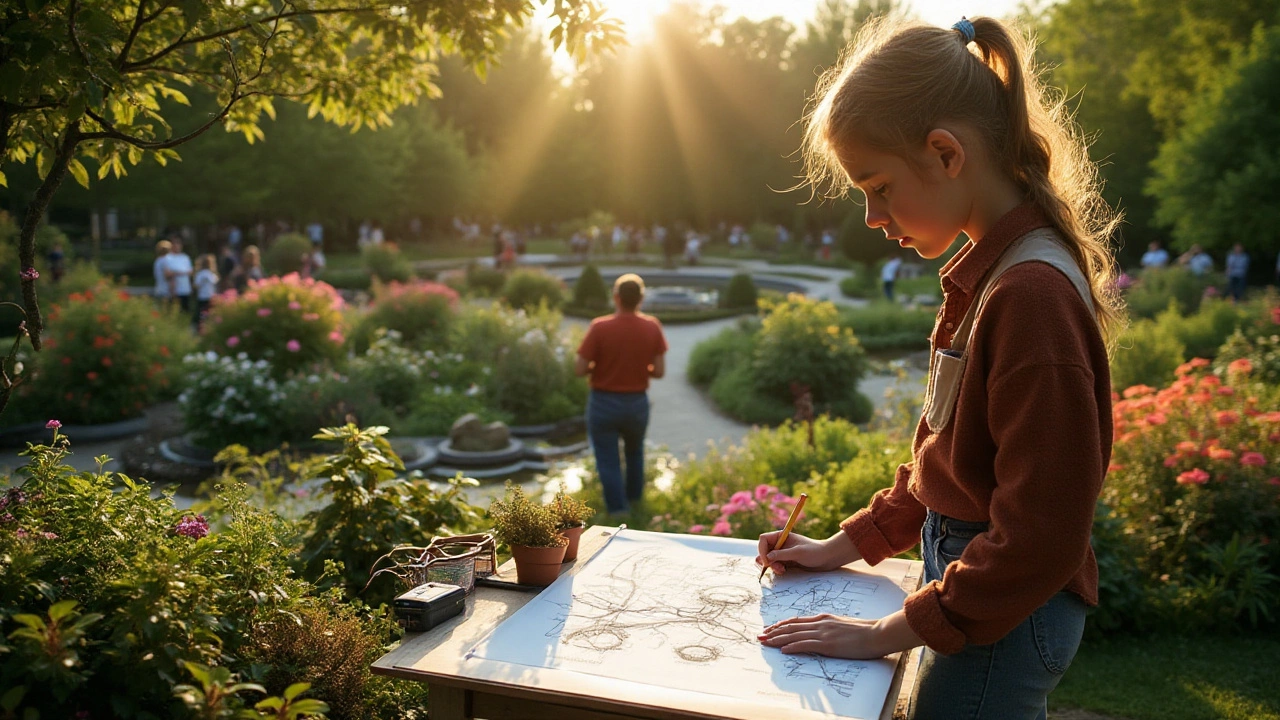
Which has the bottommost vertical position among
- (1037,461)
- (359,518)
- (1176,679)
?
(1176,679)

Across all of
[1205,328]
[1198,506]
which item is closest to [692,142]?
[1205,328]

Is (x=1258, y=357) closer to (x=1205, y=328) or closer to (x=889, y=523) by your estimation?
(x=1205, y=328)

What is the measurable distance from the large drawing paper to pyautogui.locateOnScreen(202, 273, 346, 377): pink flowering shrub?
31.7 feet

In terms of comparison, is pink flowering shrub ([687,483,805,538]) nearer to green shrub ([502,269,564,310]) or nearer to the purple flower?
the purple flower

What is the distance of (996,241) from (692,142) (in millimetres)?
49465

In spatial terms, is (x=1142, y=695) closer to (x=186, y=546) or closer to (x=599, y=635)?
(x=599, y=635)

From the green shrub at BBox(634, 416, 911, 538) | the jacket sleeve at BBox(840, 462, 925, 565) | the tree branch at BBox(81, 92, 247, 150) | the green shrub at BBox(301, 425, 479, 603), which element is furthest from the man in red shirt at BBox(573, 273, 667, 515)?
the jacket sleeve at BBox(840, 462, 925, 565)

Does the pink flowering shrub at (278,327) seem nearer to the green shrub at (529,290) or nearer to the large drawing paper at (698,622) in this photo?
the green shrub at (529,290)

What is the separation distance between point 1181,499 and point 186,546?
5135mm

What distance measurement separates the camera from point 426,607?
2.12 metres

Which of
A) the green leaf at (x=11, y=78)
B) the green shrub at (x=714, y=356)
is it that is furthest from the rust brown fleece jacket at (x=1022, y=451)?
the green shrub at (x=714, y=356)

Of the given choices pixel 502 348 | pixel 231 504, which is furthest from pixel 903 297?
pixel 231 504

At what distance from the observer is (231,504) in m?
2.75

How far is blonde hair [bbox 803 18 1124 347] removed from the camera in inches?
67.3
